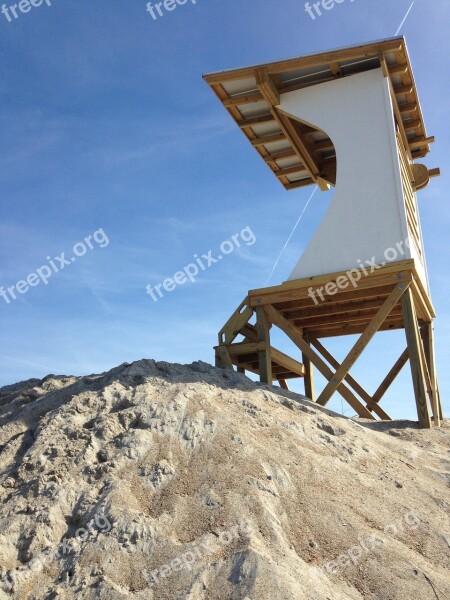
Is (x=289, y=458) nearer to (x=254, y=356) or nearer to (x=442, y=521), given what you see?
(x=442, y=521)

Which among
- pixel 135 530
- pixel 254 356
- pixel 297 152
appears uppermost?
pixel 297 152

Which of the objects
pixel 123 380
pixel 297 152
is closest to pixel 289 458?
pixel 123 380

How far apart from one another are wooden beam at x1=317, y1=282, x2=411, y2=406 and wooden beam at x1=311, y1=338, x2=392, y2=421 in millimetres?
3250

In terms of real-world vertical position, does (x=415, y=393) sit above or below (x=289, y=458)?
above

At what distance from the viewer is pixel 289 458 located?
7.83 meters

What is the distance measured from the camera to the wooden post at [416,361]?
36.9ft

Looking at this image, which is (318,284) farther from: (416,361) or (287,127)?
(287,127)

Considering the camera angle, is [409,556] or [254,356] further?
[254,356]

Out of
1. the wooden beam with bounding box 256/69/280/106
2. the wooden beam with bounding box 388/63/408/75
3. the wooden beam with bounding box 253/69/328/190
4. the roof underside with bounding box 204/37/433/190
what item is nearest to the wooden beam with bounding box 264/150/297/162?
the roof underside with bounding box 204/37/433/190

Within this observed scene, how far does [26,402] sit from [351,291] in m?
6.83

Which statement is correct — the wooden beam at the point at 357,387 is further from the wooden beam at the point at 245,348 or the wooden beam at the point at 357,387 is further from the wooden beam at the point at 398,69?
the wooden beam at the point at 398,69

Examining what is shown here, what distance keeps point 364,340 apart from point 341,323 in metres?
3.21

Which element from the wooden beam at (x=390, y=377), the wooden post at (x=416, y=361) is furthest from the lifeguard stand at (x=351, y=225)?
the wooden beam at (x=390, y=377)

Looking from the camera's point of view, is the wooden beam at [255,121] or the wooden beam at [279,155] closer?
the wooden beam at [255,121]
